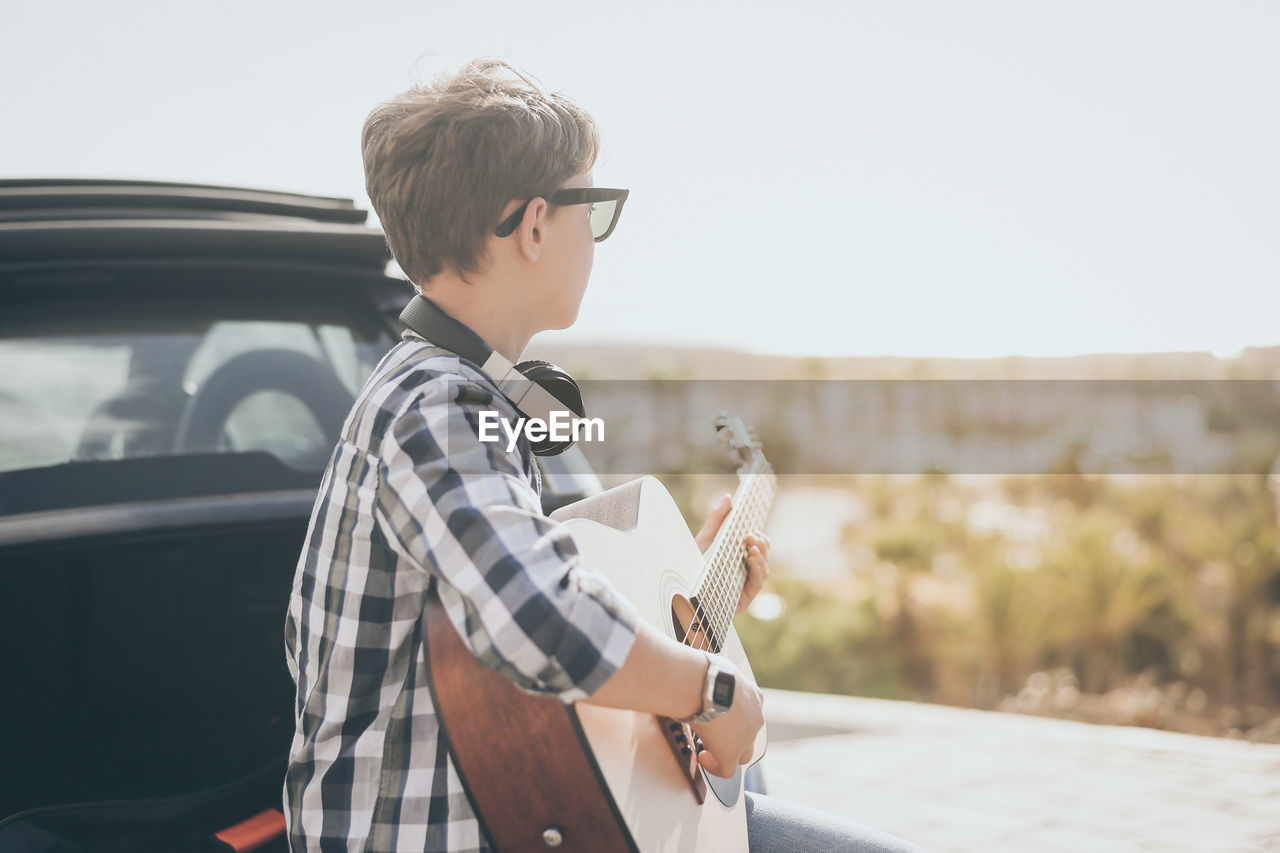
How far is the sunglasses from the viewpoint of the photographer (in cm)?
123

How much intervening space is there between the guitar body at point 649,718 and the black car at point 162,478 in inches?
14.0

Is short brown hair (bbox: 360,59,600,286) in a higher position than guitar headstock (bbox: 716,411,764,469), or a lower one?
higher

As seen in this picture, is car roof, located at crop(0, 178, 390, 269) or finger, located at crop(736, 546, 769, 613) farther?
finger, located at crop(736, 546, 769, 613)

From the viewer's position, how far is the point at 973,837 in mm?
3766

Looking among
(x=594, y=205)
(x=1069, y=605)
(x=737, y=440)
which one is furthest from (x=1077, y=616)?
(x=594, y=205)

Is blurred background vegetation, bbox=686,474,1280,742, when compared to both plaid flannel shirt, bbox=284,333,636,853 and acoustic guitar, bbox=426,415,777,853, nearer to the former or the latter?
acoustic guitar, bbox=426,415,777,853

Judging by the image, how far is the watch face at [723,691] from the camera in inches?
44.5

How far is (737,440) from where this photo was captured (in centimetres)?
221

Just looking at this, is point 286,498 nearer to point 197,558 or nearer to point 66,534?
point 197,558

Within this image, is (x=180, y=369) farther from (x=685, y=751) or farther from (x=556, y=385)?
(x=685, y=751)

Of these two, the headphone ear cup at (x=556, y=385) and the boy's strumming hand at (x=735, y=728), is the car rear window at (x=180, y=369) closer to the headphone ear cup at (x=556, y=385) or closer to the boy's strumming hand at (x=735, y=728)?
the headphone ear cup at (x=556, y=385)

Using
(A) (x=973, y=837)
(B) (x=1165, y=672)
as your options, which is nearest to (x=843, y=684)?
(B) (x=1165, y=672)

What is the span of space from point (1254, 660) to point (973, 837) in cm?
481

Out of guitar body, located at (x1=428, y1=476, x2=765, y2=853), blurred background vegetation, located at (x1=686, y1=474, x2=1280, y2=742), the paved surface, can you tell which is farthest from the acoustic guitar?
blurred background vegetation, located at (x1=686, y1=474, x2=1280, y2=742)
